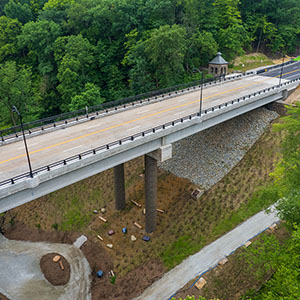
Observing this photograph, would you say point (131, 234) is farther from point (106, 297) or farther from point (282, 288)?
point (282, 288)

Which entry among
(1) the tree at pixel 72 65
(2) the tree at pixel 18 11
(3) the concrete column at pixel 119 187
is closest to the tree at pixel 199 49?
(1) the tree at pixel 72 65

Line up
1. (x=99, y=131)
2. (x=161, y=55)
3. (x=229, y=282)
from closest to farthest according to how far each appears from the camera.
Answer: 1. (x=229, y=282)
2. (x=99, y=131)
3. (x=161, y=55)

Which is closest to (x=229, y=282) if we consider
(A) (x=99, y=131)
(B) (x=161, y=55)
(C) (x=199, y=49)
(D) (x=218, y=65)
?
(A) (x=99, y=131)

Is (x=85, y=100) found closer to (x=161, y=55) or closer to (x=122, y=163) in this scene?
(x=161, y=55)

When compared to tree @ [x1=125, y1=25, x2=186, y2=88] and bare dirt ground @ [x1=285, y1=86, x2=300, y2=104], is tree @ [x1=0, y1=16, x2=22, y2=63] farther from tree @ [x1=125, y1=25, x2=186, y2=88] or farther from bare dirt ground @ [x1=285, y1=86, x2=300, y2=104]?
bare dirt ground @ [x1=285, y1=86, x2=300, y2=104]

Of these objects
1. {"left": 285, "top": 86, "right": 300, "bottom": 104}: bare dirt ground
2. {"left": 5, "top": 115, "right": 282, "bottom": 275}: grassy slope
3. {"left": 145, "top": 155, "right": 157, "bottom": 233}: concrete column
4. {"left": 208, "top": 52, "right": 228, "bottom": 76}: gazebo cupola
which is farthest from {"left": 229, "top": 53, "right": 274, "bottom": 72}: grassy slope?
{"left": 145, "top": 155, "right": 157, "bottom": 233}: concrete column
